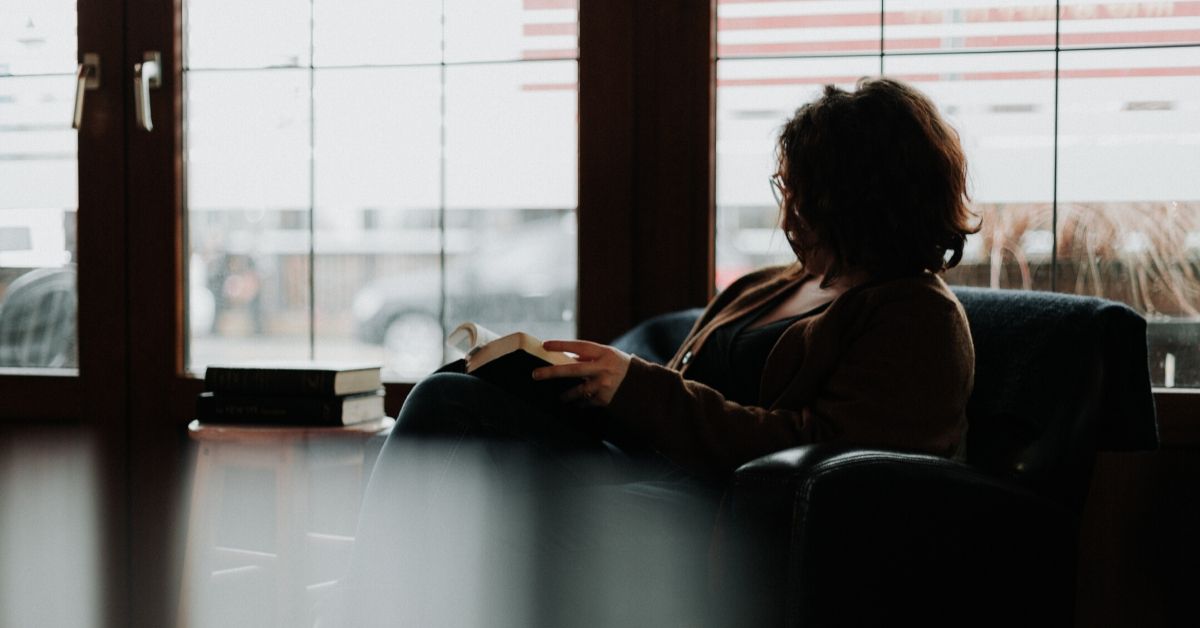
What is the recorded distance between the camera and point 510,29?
7.51ft

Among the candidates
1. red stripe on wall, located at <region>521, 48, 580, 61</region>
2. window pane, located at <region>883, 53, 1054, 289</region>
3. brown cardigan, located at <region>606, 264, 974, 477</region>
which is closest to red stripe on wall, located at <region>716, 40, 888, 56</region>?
window pane, located at <region>883, 53, 1054, 289</region>

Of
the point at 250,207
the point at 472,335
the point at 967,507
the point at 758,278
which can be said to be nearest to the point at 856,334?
the point at 967,507

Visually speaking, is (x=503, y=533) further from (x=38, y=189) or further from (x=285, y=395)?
(x=38, y=189)

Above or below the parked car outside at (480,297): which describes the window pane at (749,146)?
above

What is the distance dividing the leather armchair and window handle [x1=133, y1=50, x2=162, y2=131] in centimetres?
176

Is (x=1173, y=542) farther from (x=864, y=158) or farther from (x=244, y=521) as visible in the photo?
(x=244, y=521)

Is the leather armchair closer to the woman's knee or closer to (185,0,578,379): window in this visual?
the woman's knee

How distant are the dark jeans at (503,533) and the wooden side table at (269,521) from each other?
1.56ft

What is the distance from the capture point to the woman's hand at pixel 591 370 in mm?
1443

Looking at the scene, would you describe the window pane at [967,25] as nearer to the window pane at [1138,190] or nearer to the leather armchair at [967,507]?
the window pane at [1138,190]

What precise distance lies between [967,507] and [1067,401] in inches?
11.2

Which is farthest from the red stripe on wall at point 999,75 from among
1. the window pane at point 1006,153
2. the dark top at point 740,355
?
the dark top at point 740,355

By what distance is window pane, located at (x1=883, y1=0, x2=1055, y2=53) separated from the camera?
6.82ft

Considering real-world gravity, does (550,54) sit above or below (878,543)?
above
